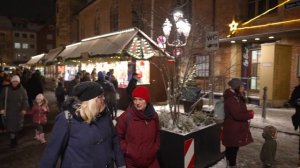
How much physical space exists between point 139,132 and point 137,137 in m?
0.07

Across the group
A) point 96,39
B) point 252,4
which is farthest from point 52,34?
point 252,4

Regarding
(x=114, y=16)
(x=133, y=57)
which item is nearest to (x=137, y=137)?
(x=133, y=57)

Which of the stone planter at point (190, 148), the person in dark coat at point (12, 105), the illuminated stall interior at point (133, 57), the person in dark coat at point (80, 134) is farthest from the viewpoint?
the illuminated stall interior at point (133, 57)

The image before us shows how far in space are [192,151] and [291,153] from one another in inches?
137

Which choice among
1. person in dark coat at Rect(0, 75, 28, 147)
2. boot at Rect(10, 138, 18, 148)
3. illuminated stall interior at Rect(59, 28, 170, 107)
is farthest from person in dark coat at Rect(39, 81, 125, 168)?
illuminated stall interior at Rect(59, 28, 170, 107)

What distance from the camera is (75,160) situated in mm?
2859

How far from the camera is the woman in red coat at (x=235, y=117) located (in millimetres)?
5102

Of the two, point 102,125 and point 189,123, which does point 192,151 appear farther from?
point 102,125

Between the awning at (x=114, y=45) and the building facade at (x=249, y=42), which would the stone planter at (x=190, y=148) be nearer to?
the building facade at (x=249, y=42)

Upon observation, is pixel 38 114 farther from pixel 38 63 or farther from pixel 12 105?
pixel 38 63

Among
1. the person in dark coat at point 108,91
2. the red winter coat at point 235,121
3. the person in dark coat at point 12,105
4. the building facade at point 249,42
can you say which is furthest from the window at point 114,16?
the red winter coat at point 235,121

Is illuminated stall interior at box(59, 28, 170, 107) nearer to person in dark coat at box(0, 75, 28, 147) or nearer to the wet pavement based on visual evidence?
the wet pavement

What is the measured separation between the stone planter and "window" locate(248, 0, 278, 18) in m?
12.1

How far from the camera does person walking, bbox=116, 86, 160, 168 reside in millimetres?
3811
